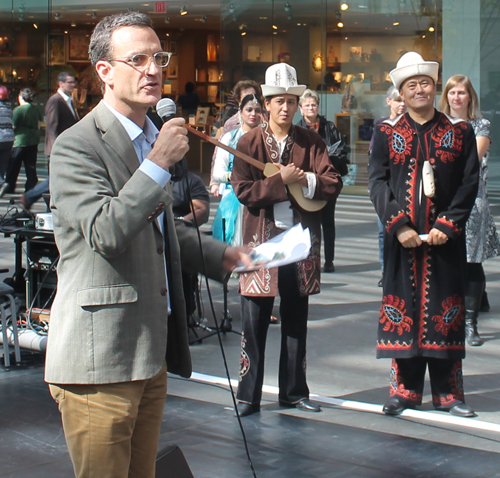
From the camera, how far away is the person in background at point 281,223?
4.59 meters

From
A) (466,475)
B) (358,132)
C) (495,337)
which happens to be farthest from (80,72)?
(466,475)

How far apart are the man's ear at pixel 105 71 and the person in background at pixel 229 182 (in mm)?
4080

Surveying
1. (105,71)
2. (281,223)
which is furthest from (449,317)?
(105,71)

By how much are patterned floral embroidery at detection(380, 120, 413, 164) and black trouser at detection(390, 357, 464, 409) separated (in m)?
1.15

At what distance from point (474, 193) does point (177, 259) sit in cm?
260

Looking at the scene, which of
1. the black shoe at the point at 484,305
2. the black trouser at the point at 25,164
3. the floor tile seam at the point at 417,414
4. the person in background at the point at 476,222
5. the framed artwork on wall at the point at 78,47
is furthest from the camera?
the framed artwork on wall at the point at 78,47

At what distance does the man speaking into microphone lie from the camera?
216cm

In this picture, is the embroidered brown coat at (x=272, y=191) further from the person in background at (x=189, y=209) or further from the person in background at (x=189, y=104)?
the person in background at (x=189, y=104)

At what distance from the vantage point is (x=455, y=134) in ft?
14.9

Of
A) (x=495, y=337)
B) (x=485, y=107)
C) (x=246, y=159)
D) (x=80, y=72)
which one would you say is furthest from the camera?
(x=80, y=72)

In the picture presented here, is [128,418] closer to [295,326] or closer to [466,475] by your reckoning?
[466,475]

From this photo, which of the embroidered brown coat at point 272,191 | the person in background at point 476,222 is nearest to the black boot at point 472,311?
the person in background at point 476,222

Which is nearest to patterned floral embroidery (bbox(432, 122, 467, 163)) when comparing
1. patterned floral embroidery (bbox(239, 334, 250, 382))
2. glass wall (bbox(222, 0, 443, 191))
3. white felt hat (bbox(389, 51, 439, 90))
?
white felt hat (bbox(389, 51, 439, 90))

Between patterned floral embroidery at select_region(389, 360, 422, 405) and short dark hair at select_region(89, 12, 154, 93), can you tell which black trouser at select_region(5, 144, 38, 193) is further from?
short dark hair at select_region(89, 12, 154, 93)
